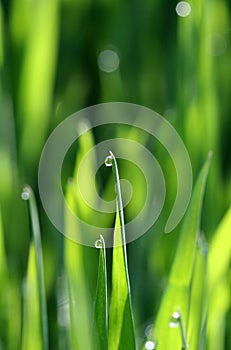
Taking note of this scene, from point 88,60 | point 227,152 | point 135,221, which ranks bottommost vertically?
point 135,221

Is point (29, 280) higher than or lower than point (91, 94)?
lower

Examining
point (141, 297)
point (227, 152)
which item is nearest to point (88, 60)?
point (227, 152)

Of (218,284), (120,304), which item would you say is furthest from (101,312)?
(218,284)

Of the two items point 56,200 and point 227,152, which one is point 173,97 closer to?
point 227,152

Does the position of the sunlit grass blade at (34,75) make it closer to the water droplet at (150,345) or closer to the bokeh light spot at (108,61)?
the bokeh light spot at (108,61)

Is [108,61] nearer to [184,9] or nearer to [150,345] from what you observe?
[184,9]

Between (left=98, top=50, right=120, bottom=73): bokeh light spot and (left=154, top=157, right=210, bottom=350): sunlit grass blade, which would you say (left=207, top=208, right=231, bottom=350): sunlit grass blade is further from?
(left=98, top=50, right=120, bottom=73): bokeh light spot
